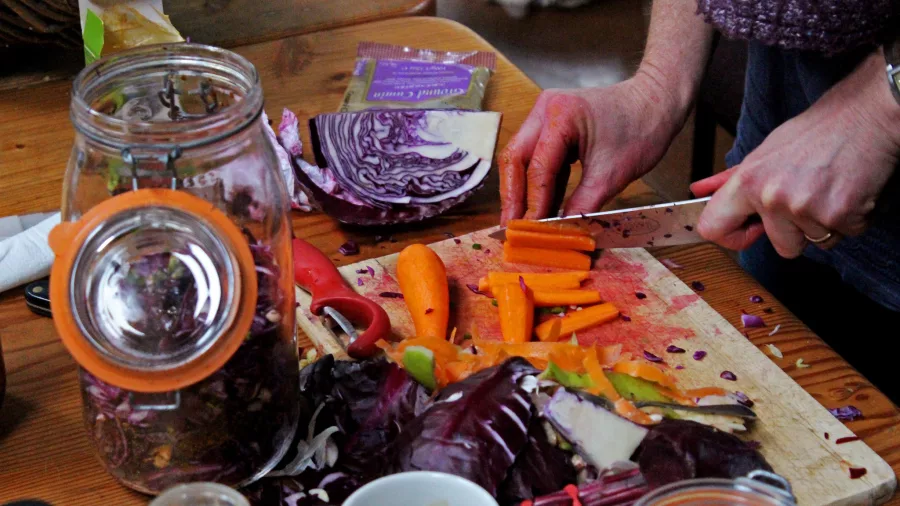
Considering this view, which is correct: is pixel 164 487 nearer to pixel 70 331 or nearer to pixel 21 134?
pixel 70 331

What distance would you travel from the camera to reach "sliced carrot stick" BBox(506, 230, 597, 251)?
72.3 inches

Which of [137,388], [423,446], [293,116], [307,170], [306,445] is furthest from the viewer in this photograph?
[293,116]

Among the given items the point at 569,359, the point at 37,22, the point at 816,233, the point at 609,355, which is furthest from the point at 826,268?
the point at 37,22

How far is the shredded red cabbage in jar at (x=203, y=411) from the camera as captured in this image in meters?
1.09

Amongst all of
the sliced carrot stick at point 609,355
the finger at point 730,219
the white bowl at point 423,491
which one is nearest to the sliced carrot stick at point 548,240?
the finger at point 730,219

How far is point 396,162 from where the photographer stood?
79.6 inches

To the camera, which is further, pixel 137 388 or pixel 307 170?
pixel 307 170

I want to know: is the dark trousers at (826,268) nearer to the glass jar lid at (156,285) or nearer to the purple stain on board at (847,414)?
the purple stain on board at (847,414)

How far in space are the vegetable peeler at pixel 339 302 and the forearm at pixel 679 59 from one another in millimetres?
867

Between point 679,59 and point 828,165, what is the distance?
0.56 meters

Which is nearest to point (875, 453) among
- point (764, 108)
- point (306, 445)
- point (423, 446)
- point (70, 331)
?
point (423, 446)

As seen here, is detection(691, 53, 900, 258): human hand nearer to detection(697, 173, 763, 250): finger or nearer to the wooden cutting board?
detection(697, 173, 763, 250): finger

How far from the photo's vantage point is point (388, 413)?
138cm

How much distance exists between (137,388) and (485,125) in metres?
1.21
